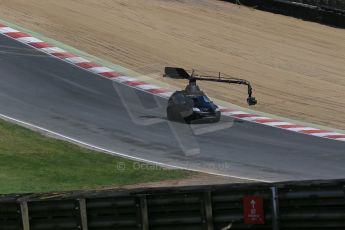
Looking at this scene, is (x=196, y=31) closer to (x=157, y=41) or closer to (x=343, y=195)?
(x=157, y=41)

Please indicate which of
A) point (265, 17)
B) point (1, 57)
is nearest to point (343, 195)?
point (1, 57)

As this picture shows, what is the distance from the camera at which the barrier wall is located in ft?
29.1

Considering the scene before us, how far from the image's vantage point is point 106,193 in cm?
981

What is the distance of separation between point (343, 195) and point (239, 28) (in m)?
29.8

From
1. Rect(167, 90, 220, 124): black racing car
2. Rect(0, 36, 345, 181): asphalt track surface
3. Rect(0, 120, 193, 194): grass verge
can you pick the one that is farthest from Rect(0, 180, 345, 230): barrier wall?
Rect(167, 90, 220, 124): black racing car

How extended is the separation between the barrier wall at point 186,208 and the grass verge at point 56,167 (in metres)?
6.60

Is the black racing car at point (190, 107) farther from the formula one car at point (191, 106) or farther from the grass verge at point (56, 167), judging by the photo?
the grass verge at point (56, 167)

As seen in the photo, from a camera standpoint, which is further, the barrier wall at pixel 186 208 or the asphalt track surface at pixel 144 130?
the asphalt track surface at pixel 144 130

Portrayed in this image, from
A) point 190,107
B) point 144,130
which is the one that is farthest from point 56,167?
point 190,107

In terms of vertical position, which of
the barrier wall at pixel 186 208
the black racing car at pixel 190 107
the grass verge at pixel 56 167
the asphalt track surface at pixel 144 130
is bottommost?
the grass verge at pixel 56 167

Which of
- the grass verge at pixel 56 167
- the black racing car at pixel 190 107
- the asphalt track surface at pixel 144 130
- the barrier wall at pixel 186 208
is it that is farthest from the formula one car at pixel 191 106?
the barrier wall at pixel 186 208

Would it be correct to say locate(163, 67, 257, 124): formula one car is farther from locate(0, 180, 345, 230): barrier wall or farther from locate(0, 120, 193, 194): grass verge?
locate(0, 180, 345, 230): barrier wall

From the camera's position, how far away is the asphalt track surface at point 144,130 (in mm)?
20656

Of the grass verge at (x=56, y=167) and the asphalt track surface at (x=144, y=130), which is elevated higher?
the asphalt track surface at (x=144, y=130)
